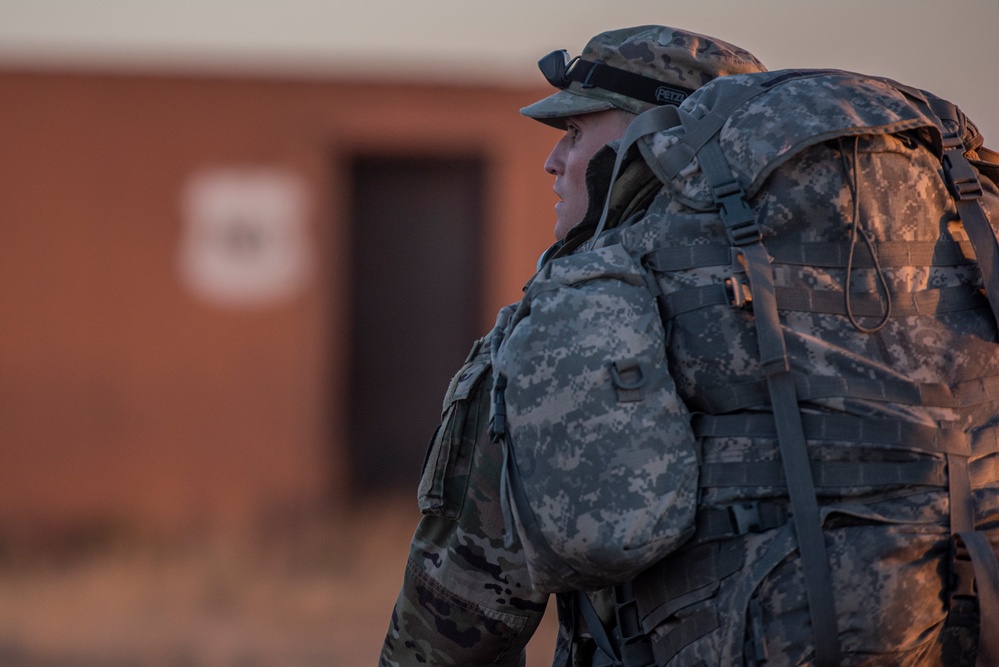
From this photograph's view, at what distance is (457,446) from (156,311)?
243 inches

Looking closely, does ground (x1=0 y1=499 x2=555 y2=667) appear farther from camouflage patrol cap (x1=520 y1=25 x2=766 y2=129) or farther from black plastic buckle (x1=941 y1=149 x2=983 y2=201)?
black plastic buckle (x1=941 y1=149 x2=983 y2=201)

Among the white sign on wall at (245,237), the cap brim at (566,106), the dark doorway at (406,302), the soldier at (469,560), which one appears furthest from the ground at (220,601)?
Result: the cap brim at (566,106)

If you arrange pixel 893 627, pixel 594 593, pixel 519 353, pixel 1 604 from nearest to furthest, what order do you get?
pixel 893 627
pixel 519 353
pixel 594 593
pixel 1 604

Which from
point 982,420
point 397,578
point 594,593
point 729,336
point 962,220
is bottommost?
point 397,578

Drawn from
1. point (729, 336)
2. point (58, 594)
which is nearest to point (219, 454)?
point (58, 594)

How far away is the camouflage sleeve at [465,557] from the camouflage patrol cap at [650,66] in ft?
2.01

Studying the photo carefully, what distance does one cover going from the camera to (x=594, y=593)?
6.91ft

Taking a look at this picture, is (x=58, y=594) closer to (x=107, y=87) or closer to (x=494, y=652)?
(x=107, y=87)

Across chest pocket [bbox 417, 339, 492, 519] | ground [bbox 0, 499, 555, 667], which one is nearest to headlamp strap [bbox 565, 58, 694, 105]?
chest pocket [bbox 417, 339, 492, 519]

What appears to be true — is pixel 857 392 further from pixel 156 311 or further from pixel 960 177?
pixel 156 311

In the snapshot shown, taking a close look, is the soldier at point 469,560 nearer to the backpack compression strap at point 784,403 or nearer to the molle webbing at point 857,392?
the backpack compression strap at point 784,403

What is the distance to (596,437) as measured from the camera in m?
1.73

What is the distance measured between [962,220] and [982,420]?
309 mm

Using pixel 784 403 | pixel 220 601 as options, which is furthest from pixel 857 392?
pixel 220 601
